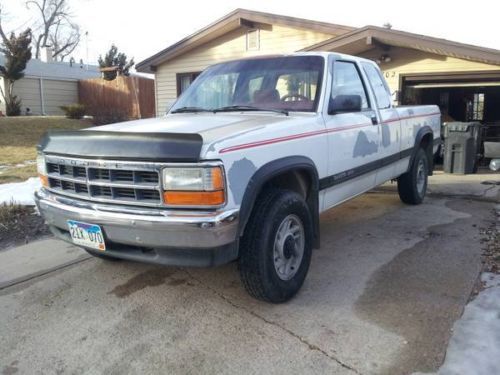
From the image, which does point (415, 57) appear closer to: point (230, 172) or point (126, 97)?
point (230, 172)

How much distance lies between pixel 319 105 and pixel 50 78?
2775 cm

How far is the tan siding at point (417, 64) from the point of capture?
1092cm

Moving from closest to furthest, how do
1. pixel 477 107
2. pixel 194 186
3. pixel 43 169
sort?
pixel 194 186
pixel 43 169
pixel 477 107

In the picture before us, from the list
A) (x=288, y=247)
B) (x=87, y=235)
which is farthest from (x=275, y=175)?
(x=87, y=235)

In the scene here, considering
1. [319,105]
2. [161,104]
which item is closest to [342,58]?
[319,105]

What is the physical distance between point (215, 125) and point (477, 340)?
7.49 ft

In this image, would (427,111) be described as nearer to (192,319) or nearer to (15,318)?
(192,319)

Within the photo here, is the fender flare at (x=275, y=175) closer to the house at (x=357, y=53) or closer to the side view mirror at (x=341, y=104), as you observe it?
the side view mirror at (x=341, y=104)

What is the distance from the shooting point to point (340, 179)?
438 cm

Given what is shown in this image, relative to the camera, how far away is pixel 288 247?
11.7 feet

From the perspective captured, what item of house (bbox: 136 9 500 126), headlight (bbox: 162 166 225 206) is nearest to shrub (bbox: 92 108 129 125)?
→ house (bbox: 136 9 500 126)

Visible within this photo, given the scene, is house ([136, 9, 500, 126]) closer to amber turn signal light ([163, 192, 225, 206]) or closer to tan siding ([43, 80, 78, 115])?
amber turn signal light ([163, 192, 225, 206])

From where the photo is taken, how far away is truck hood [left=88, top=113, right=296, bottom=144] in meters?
3.16

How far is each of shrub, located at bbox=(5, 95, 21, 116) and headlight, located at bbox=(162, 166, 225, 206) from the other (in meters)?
24.4
